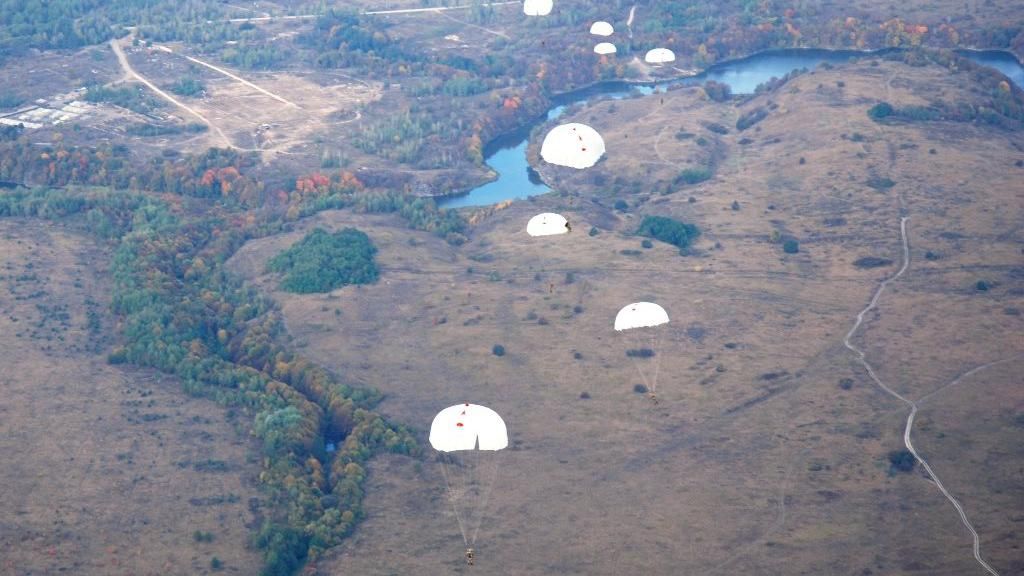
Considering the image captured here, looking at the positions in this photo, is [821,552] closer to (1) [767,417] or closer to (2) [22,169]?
(1) [767,417]

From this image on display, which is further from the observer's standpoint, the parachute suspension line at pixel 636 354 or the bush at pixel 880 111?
the bush at pixel 880 111

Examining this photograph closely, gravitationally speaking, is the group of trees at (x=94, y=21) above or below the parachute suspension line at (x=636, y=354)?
below

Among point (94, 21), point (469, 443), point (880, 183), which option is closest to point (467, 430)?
point (469, 443)

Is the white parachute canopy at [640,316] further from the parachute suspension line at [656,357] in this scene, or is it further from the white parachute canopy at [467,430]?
the white parachute canopy at [467,430]

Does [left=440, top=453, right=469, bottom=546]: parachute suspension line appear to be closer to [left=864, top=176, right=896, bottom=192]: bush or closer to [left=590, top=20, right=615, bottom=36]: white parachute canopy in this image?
[left=864, top=176, right=896, bottom=192]: bush

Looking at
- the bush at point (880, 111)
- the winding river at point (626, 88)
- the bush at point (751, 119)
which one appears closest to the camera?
the bush at point (880, 111)

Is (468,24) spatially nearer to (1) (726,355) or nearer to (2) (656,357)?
(2) (656,357)

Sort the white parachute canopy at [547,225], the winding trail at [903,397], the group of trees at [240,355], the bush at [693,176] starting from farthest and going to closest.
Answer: the bush at [693,176] → the white parachute canopy at [547,225] → the group of trees at [240,355] → the winding trail at [903,397]

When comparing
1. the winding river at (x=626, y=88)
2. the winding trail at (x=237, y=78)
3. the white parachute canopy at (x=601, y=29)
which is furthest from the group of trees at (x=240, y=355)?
the white parachute canopy at (x=601, y=29)
